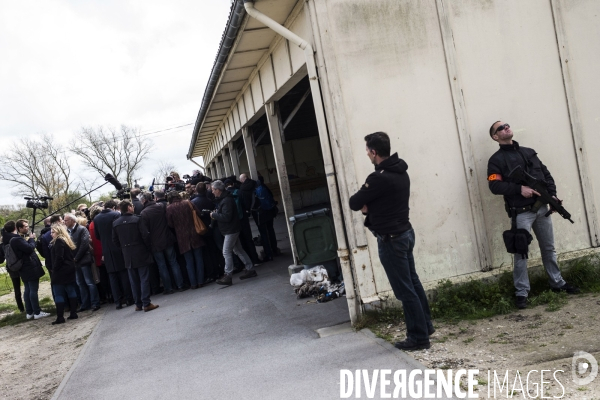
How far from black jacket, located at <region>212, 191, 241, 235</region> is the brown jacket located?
63cm

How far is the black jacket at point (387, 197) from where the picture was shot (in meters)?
5.24

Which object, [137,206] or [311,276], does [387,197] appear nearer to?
[311,276]

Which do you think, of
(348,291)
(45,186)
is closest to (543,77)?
(348,291)

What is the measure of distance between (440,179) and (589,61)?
230 cm

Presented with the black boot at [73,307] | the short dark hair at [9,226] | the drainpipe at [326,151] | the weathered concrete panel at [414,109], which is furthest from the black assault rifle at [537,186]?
the short dark hair at [9,226]

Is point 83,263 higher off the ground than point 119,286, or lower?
higher

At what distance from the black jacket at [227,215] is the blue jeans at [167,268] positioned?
3.73 feet

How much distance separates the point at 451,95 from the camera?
6.68 metres

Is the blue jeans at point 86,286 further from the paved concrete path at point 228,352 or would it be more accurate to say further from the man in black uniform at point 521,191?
the man in black uniform at point 521,191

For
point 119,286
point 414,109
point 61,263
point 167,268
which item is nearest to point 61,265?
point 61,263

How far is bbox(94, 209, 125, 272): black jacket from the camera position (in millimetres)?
10508

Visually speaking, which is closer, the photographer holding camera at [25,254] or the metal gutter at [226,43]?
the metal gutter at [226,43]

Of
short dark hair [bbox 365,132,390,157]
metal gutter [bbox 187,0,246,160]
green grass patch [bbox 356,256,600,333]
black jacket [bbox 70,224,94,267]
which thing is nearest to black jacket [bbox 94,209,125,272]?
black jacket [bbox 70,224,94,267]

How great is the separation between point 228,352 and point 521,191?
11.9 ft
